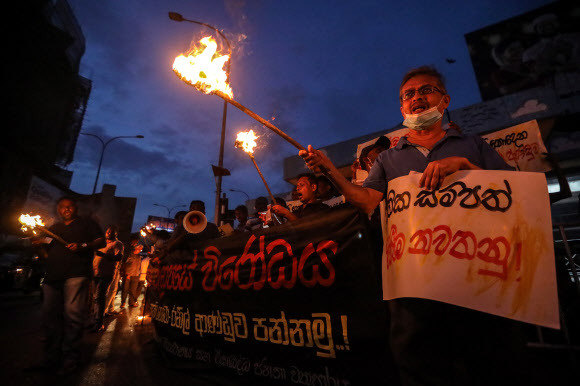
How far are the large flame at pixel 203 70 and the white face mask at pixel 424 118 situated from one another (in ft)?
4.72

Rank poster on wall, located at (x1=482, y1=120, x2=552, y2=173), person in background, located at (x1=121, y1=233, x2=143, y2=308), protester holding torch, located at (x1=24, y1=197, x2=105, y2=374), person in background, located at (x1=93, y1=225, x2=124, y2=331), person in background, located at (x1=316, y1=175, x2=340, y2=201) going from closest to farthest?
protester holding torch, located at (x1=24, y1=197, x2=105, y2=374) < poster on wall, located at (x1=482, y1=120, x2=552, y2=173) < person in background, located at (x1=316, y1=175, x2=340, y2=201) < person in background, located at (x1=93, y1=225, x2=124, y2=331) < person in background, located at (x1=121, y1=233, x2=143, y2=308)

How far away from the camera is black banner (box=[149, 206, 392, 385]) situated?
221 centimetres

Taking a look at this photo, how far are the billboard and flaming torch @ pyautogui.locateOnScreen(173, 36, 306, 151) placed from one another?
24.4 metres

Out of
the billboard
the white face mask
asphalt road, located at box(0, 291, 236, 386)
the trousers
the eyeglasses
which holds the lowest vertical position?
asphalt road, located at box(0, 291, 236, 386)

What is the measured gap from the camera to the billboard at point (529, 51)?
19.5m

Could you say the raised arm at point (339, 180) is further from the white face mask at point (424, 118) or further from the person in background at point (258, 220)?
the person in background at point (258, 220)

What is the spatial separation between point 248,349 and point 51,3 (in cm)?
4052

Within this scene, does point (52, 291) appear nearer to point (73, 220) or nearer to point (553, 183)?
point (73, 220)

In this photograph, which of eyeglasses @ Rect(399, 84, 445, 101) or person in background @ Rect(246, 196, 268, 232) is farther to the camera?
person in background @ Rect(246, 196, 268, 232)

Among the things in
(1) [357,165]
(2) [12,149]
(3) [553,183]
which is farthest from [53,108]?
(3) [553,183]

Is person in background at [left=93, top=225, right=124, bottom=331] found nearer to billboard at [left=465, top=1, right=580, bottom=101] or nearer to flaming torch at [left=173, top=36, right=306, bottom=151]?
flaming torch at [left=173, top=36, right=306, bottom=151]

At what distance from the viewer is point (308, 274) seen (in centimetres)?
256

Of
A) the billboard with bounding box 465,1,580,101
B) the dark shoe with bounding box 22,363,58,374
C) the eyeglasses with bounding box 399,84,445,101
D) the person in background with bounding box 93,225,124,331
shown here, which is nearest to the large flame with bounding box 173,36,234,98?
the eyeglasses with bounding box 399,84,445,101

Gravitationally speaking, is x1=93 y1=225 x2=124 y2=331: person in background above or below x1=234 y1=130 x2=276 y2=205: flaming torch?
below
